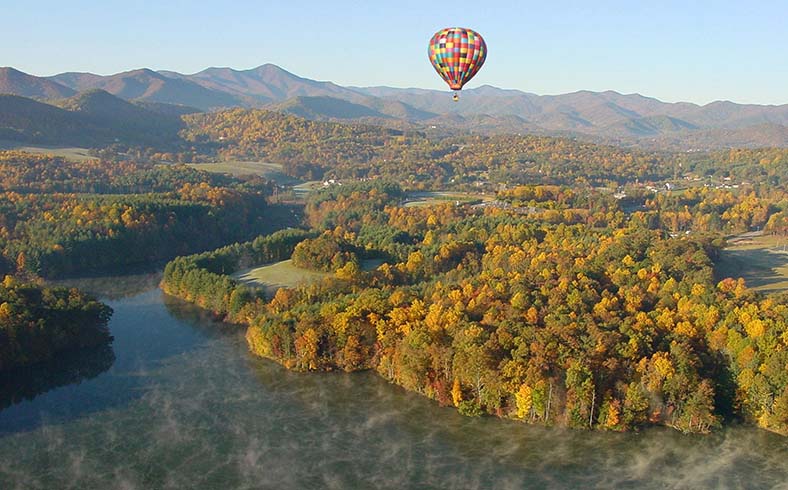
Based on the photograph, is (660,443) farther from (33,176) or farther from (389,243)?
(33,176)

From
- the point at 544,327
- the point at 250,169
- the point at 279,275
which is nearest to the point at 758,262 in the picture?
the point at 544,327

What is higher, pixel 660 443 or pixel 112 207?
pixel 112 207

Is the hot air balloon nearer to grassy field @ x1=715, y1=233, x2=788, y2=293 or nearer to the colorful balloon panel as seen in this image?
the colorful balloon panel

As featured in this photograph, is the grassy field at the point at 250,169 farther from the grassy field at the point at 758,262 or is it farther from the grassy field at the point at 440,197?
the grassy field at the point at 758,262

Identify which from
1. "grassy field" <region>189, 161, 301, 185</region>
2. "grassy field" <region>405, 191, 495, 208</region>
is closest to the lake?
"grassy field" <region>405, 191, 495, 208</region>

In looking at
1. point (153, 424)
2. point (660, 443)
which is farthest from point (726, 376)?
point (153, 424)

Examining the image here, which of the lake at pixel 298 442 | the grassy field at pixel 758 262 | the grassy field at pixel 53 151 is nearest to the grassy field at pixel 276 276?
the lake at pixel 298 442
